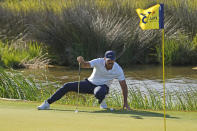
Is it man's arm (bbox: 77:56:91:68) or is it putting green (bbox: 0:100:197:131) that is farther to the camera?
man's arm (bbox: 77:56:91:68)

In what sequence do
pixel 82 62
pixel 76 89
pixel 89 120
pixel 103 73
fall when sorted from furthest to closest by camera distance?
pixel 76 89, pixel 103 73, pixel 82 62, pixel 89 120

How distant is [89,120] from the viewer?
7234mm

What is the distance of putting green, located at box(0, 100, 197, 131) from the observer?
671 cm

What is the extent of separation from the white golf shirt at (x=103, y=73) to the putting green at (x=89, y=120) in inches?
20.0

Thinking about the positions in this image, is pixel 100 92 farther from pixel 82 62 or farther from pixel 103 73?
pixel 82 62

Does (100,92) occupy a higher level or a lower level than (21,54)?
lower

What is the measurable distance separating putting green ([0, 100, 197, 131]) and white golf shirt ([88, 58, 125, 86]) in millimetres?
508

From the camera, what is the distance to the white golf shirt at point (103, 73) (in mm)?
8633

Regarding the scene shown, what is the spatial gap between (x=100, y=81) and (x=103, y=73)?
0.55 feet

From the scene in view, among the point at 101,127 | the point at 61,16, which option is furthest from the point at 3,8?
the point at 101,127

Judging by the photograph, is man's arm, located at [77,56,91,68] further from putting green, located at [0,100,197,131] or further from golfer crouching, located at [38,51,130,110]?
putting green, located at [0,100,197,131]

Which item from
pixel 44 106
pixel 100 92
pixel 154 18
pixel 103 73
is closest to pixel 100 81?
pixel 103 73

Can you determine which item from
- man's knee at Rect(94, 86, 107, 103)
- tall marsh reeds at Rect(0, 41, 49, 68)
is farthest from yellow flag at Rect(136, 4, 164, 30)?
tall marsh reeds at Rect(0, 41, 49, 68)

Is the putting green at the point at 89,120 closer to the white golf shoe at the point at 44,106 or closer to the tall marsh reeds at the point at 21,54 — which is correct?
the white golf shoe at the point at 44,106
